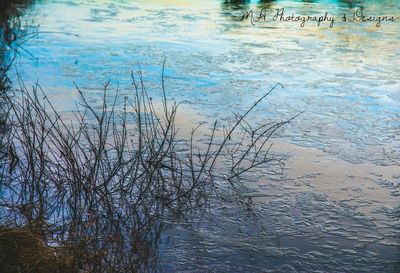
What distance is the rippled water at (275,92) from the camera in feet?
14.4

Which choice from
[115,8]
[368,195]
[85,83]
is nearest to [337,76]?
[85,83]

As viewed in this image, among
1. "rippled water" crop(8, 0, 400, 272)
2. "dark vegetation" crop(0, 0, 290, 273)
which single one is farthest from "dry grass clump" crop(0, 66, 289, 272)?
"rippled water" crop(8, 0, 400, 272)

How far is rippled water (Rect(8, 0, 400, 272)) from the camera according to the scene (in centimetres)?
439

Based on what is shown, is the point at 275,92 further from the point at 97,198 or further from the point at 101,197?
the point at 101,197

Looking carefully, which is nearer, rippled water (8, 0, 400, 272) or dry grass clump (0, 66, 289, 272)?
dry grass clump (0, 66, 289, 272)

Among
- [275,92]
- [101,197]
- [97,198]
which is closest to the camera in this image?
[101,197]

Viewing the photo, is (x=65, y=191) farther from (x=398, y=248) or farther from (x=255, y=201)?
(x=398, y=248)

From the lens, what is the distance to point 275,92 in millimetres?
8758

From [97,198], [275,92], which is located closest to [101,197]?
[97,198]

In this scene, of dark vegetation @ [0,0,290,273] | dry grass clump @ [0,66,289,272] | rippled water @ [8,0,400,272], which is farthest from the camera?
rippled water @ [8,0,400,272]

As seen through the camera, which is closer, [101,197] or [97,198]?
[101,197]

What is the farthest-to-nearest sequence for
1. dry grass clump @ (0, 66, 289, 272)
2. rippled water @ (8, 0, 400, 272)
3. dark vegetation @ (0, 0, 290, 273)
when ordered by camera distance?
rippled water @ (8, 0, 400, 272)
dry grass clump @ (0, 66, 289, 272)
dark vegetation @ (0, 0, 290, 273)

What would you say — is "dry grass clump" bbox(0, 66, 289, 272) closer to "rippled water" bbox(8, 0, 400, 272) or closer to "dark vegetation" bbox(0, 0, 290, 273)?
"dark vegetation" bbox(0, 0, 290, 273)

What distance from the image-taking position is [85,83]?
8797 mm
